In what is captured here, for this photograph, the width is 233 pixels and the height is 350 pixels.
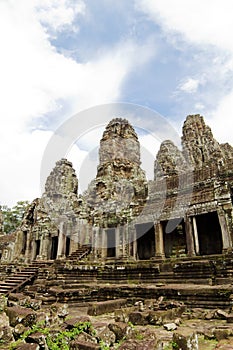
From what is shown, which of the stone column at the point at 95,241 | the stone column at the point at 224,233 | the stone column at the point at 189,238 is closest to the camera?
the stone column at the point at 224,233

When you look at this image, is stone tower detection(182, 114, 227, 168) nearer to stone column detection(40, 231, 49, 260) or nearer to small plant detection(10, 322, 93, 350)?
stone column detection(40, 231, 49, 260)

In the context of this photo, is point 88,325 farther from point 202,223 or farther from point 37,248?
point 37,248

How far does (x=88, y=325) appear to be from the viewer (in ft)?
14.2

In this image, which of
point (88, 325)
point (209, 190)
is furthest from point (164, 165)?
point (88, 325)

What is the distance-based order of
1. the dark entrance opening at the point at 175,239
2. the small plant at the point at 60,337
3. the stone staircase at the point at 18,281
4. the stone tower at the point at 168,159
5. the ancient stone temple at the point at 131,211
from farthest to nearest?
the stone tower at the point at 168,159 < the dark entrance opening at the point at 175,239 < the ancient stone temple at the point at 131,211 < the stone staircase at the point at 18,281 < the small plant at the point at 60,337

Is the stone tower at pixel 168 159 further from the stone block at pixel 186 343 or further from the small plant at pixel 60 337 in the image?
the stone block at pixel 186 343

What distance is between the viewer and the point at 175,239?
1881 centimetres

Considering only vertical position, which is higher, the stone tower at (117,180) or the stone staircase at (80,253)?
the stone tower at (117,180)

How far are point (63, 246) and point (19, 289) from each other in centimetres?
997

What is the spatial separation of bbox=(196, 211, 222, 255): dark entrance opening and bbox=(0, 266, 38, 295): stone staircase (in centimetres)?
1107

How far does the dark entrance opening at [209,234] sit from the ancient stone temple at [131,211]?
6 cm

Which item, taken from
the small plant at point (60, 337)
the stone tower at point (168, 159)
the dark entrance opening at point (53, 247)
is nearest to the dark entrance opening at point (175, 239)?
the dark entrance opening at point (53, 247)

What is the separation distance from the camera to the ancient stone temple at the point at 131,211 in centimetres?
1470

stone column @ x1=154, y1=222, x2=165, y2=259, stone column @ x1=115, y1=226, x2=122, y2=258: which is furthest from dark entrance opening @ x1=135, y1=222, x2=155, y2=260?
stone column @ x1=154, y1=222, x2=165, y2=259
